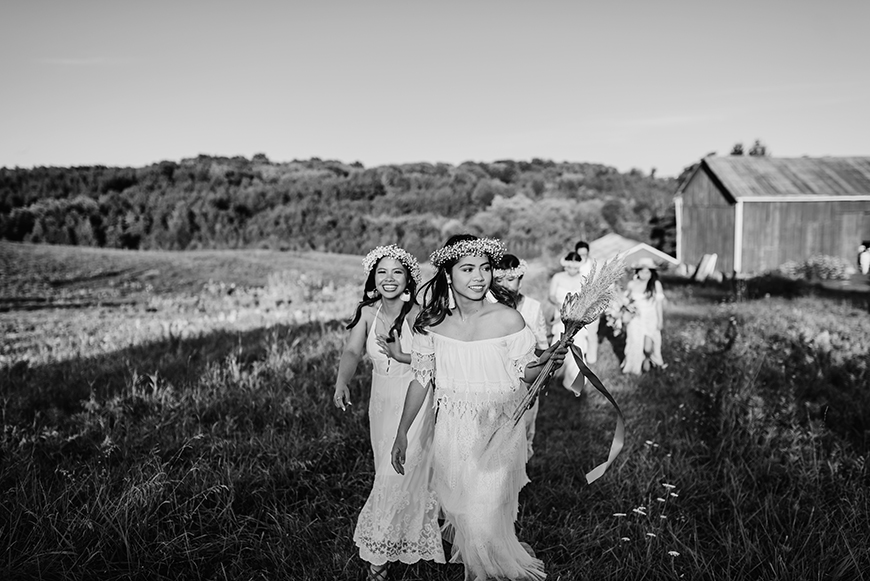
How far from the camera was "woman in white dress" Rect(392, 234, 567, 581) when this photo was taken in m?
3.05

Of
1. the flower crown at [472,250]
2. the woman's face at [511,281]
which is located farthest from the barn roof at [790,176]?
the flower crown at [472,250]

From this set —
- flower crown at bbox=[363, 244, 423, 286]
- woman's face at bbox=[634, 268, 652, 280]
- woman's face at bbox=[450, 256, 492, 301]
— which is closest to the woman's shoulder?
woman's face at bbox=[450, 256, 492, 301]

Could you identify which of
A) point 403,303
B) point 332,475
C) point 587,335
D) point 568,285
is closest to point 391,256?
point 403,303

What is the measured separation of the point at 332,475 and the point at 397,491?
1169mm

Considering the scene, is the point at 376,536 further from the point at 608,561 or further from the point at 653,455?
the point at 653,455

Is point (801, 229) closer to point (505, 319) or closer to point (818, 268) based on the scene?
point (818, 268)

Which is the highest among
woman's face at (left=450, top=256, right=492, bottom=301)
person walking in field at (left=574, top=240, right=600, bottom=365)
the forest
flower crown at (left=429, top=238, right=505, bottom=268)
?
the forest

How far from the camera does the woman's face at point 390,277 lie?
3781 mm

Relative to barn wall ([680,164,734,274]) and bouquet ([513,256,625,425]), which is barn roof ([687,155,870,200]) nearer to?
barn wall ([680,164,734,274])

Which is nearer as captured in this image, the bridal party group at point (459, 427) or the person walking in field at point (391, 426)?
the bridal party group at point (459, 427)

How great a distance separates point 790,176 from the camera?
85.1 feet

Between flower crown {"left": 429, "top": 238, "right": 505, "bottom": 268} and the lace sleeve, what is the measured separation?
443 millimetres

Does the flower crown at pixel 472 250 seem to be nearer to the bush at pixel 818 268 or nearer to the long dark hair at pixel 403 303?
the long dark hair at pixel 403 303

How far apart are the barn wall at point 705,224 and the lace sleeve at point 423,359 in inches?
994
